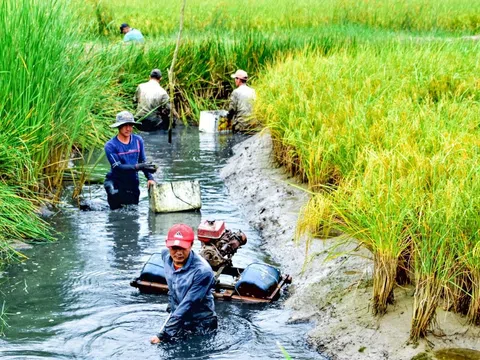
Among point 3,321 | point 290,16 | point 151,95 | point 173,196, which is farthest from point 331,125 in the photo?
point 290,16

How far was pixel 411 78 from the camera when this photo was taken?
11.7 metres

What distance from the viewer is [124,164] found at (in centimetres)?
1047

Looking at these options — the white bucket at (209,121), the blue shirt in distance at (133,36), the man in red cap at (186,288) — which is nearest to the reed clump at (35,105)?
the man in red cap at (186,288)

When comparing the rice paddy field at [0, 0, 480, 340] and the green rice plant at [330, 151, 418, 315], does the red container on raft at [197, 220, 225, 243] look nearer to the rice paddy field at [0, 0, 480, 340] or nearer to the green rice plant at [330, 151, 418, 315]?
the rice paddy field at [0, 0, 480, 340]

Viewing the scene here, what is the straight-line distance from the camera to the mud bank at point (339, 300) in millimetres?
A: 6117

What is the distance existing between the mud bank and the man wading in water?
4.85 feet

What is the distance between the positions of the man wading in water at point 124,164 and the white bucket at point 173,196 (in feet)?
0.55

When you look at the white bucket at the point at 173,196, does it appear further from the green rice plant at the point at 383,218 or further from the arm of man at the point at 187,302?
the arm of man at the point at 187,302

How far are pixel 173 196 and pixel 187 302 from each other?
4100mm

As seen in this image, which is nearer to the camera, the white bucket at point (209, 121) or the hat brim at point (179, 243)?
the hat brim at point (179, 243)

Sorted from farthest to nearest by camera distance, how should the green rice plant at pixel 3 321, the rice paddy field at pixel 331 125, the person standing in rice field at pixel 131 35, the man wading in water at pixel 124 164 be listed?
the person standing in rice field at pixel 131 35 → the man wading in water at pixel 124 164 → the green rice plant at pixel 3 321 → the rice paddy field at pixel 331 125

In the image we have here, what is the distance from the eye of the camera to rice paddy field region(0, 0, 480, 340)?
627 centimetres

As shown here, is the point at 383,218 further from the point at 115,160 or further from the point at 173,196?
the point at 115,160

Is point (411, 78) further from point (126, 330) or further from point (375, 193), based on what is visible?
point (126, 330)
